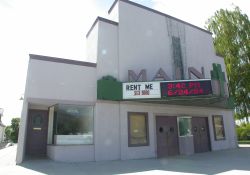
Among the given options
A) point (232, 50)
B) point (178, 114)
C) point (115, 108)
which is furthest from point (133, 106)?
point (232, 50)

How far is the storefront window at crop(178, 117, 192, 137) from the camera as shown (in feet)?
50.6

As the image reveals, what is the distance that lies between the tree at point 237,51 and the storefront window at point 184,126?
44.4ft

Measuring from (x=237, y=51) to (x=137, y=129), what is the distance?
64.1ft

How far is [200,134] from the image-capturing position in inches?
668

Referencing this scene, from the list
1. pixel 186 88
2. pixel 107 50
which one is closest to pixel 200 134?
pixel 186 88

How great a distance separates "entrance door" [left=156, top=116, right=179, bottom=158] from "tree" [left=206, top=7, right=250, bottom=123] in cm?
1493

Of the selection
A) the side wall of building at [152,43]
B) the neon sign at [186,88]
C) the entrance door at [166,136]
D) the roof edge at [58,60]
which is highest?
the side wall of building at [152,43]

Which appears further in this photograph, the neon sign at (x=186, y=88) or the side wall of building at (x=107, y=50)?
the side wall of building at (x=107, y=50)

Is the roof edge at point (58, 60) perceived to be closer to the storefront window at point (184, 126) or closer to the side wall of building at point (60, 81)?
the side wall of building at point (60, 81)

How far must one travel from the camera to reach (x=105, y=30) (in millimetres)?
14352

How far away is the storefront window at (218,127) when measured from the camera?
712 inches

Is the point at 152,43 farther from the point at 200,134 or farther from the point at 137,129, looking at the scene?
the point at 200,134

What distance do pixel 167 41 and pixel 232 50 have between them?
44.8 feet

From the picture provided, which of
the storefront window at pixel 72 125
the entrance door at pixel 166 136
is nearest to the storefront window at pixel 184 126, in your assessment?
the entrance door at pixel 166 136
